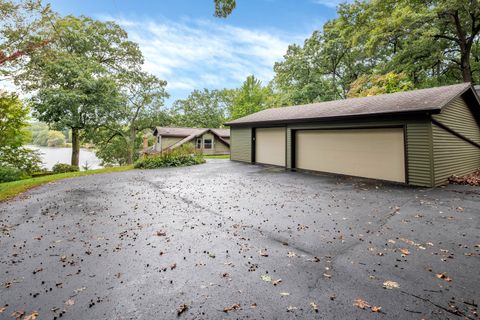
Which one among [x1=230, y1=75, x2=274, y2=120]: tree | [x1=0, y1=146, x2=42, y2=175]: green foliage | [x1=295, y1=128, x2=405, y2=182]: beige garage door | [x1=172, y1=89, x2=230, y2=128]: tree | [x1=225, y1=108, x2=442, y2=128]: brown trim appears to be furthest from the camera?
[x1=172, y1=89, x2=230, y2=128]: tree

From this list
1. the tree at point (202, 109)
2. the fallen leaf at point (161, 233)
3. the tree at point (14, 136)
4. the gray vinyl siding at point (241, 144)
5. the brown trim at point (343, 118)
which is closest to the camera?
the fallen leaf at point (161, 233)

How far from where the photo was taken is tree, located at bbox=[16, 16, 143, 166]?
15.3 meters

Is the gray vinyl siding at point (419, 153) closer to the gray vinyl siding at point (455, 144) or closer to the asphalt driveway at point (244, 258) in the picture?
the gray vinyl siding at point (455, 144)

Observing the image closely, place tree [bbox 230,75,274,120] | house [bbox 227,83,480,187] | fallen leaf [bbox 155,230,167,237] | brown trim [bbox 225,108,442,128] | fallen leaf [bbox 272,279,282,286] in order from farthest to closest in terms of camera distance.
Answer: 1. tree [bbox 230,75,274,120]
2. house [bbox 227,83,480,187]
3. brown trim [bbox 225,108,442,128]
4. fallen leaf [bbox 155,230,167,237]
5. fallen leaf [bbox 272,279,282,286]

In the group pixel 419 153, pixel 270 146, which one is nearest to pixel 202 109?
pixel 270 146

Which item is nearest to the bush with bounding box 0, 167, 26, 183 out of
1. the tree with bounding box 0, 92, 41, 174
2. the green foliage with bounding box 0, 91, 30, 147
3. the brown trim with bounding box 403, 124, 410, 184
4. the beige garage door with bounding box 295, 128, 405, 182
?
the tree with bounding box 0, 92, 41, 174

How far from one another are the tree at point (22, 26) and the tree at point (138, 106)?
39.1 feet

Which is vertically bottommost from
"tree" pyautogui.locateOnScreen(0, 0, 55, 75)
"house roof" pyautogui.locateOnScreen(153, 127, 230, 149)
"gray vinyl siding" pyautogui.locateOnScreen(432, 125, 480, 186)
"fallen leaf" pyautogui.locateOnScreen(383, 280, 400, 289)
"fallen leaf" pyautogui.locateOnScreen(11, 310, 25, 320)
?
"fallen leaf" pyautogui.locateOnScreen(11, 310, 25, 320)

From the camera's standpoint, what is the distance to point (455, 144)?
27.0 ft

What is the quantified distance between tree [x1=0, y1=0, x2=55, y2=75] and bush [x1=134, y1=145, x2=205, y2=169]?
668 centimetres

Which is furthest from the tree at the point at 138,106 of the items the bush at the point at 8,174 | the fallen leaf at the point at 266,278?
the fallen leaf at the point at 266,278

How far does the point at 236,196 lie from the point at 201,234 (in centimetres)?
272

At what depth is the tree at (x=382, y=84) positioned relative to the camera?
16.2 meters

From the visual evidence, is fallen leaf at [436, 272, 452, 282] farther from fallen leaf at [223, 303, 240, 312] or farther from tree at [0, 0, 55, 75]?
tree at [0, 0, 55, 75]
